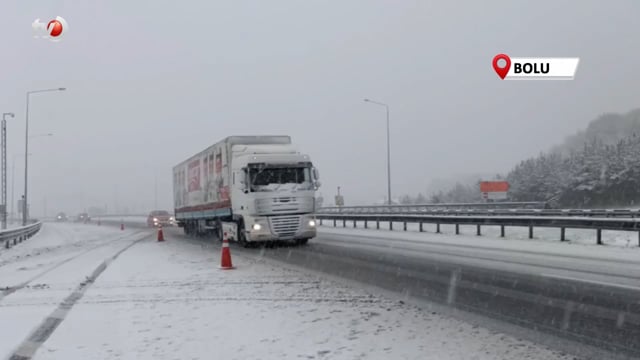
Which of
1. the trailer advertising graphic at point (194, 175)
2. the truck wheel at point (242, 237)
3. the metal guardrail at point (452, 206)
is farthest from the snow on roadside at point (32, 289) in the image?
the metal guardrail at point (452, 206)

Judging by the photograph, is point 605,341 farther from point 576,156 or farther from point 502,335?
point 576,156

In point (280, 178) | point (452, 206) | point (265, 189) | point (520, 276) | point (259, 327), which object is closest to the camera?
point (259, 327)

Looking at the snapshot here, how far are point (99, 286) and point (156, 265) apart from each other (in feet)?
11.8

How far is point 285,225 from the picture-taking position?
65.4ft

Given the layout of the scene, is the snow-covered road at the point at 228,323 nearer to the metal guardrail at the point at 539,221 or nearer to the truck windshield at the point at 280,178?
the truck windshield at the point at 280,178

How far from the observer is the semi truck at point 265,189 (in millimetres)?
19781

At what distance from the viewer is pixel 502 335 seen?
6934 mm

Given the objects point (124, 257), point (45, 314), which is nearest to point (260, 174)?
point (124, 257)

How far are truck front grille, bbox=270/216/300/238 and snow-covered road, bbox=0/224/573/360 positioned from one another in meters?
7.18

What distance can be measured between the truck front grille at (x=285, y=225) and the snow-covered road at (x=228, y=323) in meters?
7.18

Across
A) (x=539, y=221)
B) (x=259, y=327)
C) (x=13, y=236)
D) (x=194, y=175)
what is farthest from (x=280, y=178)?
(x=13, y=236)

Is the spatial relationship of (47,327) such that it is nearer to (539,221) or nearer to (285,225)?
(285,225)

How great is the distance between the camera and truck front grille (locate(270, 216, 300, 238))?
19781 millimetres

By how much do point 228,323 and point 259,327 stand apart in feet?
1.57
